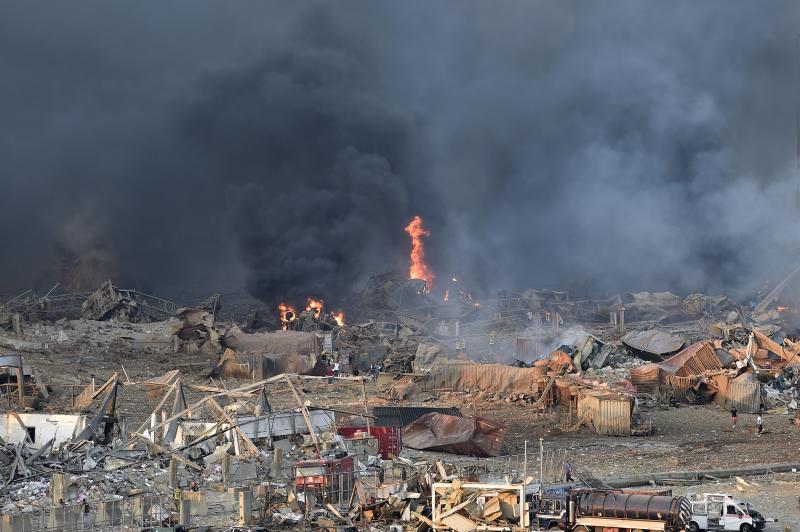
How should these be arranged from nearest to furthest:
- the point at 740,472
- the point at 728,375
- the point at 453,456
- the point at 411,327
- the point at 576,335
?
the point at 740,472
the point at 453,456
the point at 728,375
the point at 576,335
the point at 411,327

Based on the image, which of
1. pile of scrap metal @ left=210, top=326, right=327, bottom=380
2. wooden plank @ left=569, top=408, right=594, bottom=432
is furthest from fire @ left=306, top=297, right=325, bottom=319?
wooden plank @ left=569, top=408, right=594, bottom=432

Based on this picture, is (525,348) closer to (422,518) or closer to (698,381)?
(698,381)

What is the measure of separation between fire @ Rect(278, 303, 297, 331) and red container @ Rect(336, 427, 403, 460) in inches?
959

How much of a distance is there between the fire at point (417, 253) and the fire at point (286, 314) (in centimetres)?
975

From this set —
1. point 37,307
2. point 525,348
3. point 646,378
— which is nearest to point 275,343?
point 525,348

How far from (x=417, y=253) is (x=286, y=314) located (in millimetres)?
16148

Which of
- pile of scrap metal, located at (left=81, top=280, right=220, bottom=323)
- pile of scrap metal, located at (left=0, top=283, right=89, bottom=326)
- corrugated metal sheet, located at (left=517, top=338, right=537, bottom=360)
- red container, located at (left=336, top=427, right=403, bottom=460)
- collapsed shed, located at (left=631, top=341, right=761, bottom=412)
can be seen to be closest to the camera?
red container, located at (left=336, top=427, right=403, bottom=460)

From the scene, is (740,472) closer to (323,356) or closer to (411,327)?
(323,356)

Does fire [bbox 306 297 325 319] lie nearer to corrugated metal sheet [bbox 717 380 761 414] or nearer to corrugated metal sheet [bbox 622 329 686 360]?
corrugated metal sheet [bbox 622 329 686 360]

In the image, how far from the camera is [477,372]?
3453 cm

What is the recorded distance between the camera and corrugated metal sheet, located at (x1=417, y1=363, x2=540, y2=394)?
33312 mm

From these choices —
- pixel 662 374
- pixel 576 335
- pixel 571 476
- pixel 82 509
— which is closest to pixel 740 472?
pixel 571 476

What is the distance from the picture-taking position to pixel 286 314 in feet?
166

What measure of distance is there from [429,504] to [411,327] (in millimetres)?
29630
